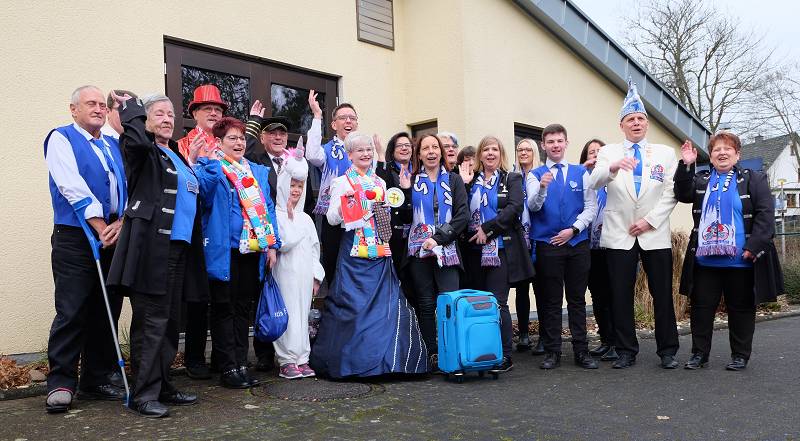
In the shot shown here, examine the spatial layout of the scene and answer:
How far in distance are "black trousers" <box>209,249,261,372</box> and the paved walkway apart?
0.90ft

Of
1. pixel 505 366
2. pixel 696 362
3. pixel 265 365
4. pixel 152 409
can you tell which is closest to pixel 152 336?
pixel 152 409

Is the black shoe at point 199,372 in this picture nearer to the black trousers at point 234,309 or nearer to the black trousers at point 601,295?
the black trousers at point 234,309

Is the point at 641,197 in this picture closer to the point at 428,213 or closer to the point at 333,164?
the point at 428,213

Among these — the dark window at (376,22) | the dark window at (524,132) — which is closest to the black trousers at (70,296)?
the dark window at (376,22)

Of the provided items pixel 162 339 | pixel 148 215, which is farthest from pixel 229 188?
pixel 162 339

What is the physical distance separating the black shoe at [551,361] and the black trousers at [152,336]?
311 centimetres

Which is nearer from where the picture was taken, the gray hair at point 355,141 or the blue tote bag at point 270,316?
the blue tote bag at point 270,316

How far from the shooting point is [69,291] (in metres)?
4.37

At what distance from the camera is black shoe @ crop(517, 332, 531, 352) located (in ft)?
22.6

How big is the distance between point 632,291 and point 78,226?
442cm

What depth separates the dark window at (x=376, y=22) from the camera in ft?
28.8

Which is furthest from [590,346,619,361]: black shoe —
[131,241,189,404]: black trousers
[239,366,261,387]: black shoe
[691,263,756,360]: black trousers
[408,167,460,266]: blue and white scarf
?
[131,241,189,404]: black trousers

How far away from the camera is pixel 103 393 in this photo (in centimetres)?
468

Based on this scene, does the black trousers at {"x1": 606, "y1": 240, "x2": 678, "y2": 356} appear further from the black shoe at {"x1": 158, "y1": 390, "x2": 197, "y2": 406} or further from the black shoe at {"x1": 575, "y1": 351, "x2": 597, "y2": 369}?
the black shoe at {"x1": 158, "y1": 390, "x2": 197, "y2": 406}
